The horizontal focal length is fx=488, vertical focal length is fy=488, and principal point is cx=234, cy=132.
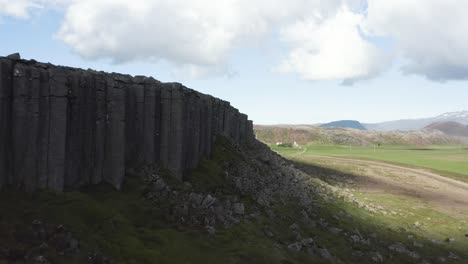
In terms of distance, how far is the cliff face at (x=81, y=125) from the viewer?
24406 mm

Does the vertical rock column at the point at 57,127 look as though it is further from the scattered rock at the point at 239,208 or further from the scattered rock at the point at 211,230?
the scattered rock at the point at 239,208

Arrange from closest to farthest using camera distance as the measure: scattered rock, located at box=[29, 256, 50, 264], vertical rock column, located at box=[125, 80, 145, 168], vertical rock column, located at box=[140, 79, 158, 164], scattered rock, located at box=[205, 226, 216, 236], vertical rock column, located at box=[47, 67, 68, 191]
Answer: scattered rock, located at box=[29, 256, 50, 264] → vertical rock column, located at box=[47, 67, 68, 191] → scattered rock, located at box=[205, 226, 216, 236] → vertical rock column, located at box=[125, 80, 145, 168] → vertical rock column, located at box=[140, 79, 158, 164]

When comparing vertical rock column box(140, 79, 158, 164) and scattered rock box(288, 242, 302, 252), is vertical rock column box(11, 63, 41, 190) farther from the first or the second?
scattered rock box(288, 242, 302, 252)

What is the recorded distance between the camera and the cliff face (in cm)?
2441

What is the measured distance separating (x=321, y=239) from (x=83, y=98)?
23.0 meters

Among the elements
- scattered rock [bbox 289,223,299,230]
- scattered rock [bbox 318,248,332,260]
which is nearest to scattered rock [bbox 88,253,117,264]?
scattered rock [bbox 318,248,332,260]

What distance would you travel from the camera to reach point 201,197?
1308 inches

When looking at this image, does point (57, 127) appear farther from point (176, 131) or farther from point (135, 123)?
point (176, 131)

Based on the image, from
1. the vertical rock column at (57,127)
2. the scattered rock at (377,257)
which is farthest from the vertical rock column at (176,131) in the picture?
the scattered rock at (377,257)

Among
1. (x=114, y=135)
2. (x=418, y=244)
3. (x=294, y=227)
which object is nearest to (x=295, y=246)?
(x=294, y=227)

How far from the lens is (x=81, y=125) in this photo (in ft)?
91.8

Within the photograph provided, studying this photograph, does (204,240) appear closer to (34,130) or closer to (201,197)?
(201,197)

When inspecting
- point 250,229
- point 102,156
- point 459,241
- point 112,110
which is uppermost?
point 112,110

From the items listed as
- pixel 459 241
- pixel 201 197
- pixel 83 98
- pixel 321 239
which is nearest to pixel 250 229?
pixel 201 197
